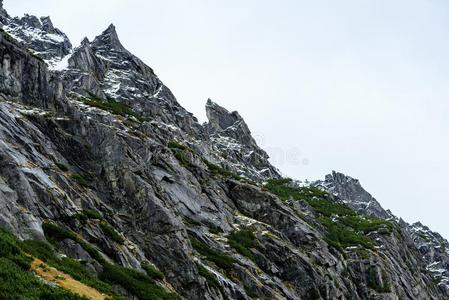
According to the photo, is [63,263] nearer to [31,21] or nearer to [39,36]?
[39,36]

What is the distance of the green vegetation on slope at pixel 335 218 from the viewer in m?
93.1

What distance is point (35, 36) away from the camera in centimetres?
12188

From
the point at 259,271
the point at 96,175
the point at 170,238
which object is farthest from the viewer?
the point at 259,271

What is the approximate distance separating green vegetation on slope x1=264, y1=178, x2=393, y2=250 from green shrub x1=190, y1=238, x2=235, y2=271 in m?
28.8

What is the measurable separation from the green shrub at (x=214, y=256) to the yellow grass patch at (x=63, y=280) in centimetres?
2298

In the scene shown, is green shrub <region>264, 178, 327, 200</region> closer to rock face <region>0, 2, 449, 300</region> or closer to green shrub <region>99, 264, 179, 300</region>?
rock face <region>0, 2, 449, 300</region>

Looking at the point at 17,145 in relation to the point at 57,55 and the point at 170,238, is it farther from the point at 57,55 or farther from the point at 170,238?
the point at 57,55

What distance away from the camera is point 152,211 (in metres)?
47.2

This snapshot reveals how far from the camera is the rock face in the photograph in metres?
37.0

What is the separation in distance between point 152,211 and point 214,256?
7854mm

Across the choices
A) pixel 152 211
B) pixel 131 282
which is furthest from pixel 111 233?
pixel 152 211

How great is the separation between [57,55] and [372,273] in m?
78.3

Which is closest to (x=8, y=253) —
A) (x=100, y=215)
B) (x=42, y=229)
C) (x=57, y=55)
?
(x=42, y=229)

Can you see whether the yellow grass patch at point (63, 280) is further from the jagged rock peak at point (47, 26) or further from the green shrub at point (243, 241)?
the jagged rock peak at point (47, 26)
